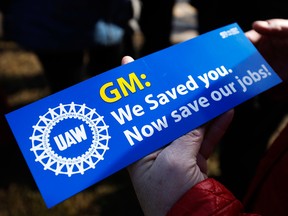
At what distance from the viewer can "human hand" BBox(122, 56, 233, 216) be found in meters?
0.64

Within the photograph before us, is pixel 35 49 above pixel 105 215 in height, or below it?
above

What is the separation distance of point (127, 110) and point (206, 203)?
0.87ft

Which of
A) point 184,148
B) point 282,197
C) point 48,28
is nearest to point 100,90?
point 184,148

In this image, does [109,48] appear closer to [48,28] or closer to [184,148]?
[48,28]

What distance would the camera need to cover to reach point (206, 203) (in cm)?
60

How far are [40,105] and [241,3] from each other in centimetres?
97

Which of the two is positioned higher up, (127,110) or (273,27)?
(273,27)

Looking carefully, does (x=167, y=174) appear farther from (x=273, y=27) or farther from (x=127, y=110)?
(x=273, y=27)

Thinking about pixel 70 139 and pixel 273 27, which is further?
pixel 273 27

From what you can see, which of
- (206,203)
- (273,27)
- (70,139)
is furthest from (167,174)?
(273,27)

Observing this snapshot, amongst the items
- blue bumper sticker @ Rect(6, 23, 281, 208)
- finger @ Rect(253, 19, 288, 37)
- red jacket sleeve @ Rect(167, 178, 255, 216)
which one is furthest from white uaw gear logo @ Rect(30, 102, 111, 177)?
finger @ Rect(253, 19, 288, 37)

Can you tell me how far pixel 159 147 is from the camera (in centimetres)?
69

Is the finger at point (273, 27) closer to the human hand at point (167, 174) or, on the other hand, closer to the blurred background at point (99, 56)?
the blurred background at point (99, 56)

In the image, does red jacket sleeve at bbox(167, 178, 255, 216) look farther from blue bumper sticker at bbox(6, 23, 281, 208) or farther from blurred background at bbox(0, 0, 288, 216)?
blurred background at bbox(0, 0, 288, 216)
